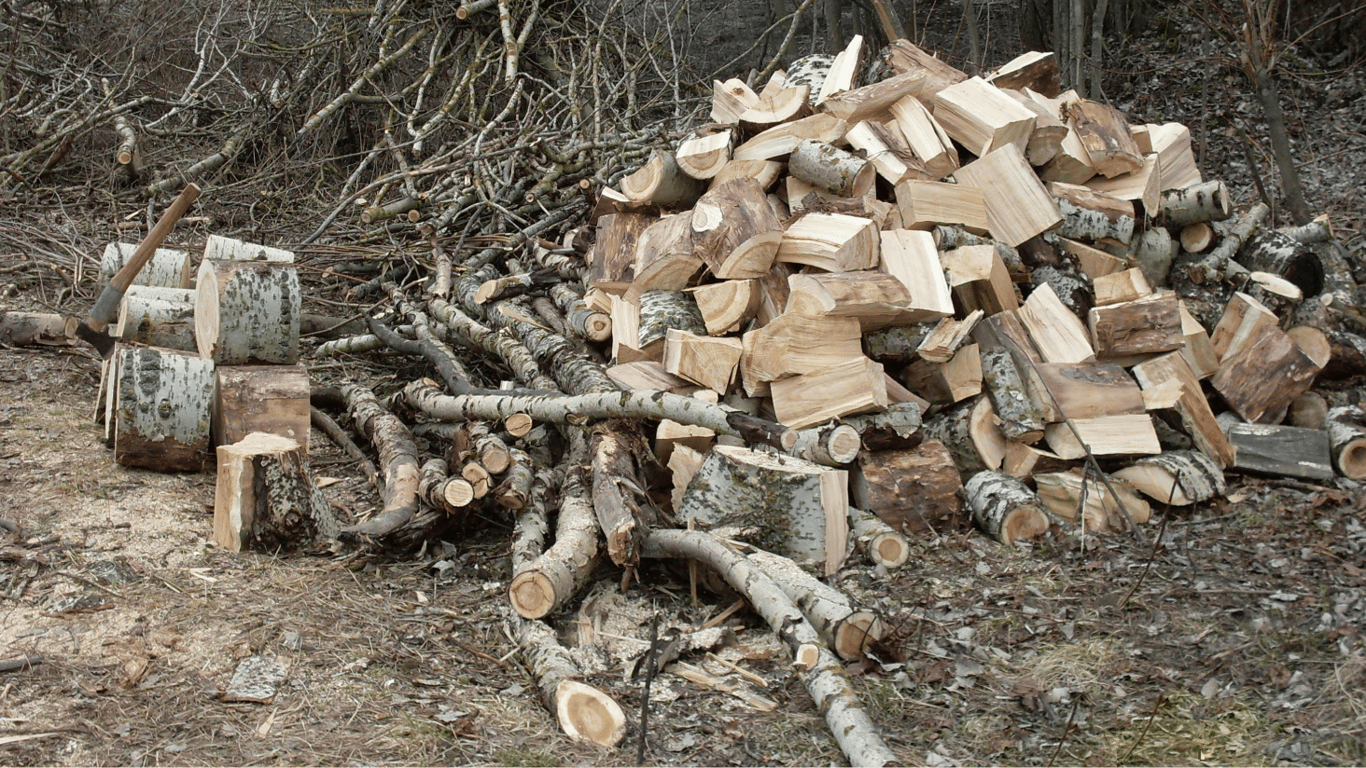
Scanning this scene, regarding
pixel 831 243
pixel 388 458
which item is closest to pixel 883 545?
pixel 831 243

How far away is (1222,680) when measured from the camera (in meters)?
2.79

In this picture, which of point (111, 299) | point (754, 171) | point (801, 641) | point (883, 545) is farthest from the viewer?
point (754, 171)

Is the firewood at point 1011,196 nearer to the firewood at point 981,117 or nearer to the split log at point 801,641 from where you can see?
the firewood at point 981,117

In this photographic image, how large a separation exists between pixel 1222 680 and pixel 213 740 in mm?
2662

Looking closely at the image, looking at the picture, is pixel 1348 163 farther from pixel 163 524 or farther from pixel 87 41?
pixel 87 41

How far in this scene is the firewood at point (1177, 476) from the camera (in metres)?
3.98

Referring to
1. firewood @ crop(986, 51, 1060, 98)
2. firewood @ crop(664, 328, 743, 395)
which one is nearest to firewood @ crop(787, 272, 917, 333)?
firewood @ crop(664, 328, 743, 395)

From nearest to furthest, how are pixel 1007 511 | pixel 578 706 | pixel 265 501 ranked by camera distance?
1. pixel 578 706
2. pixel 265 501
3. pixel 1007 511

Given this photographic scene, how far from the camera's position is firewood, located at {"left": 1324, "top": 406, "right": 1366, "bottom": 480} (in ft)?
13.8

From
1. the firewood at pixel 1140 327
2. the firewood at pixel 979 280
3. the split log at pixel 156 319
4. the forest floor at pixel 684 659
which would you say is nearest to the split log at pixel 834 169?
the firewood at pixel 979 280

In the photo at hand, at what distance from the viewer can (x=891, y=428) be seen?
393 centimetres

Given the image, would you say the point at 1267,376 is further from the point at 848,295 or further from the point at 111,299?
the point at 111,299

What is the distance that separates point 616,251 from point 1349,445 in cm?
341

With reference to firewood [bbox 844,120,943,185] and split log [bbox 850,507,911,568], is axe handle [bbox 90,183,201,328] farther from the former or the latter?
split log [bbox 850,507,911,568]
